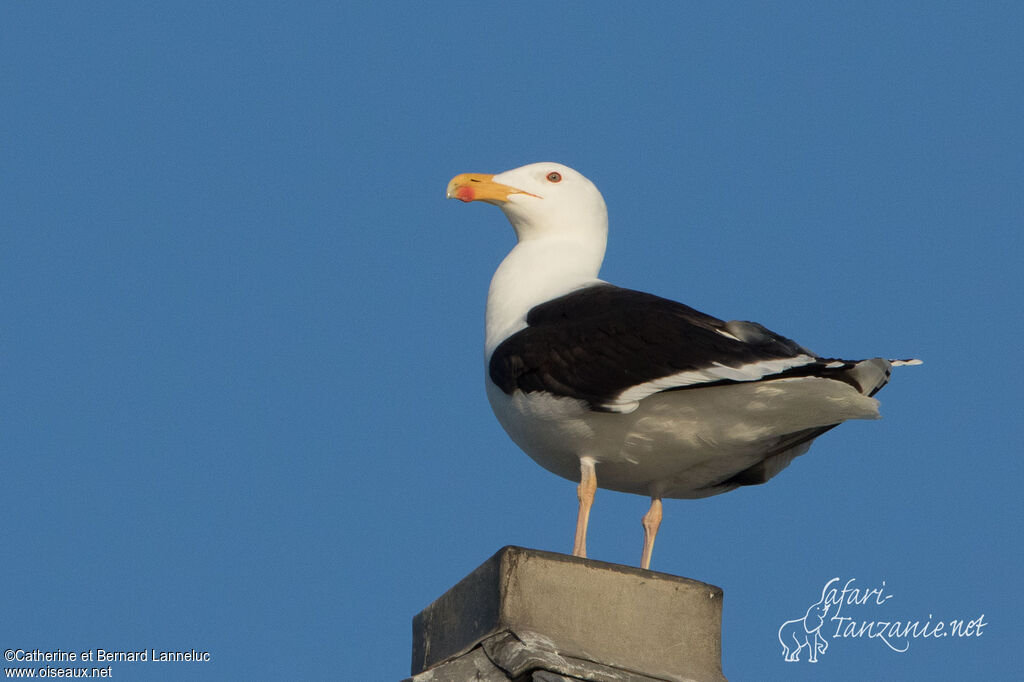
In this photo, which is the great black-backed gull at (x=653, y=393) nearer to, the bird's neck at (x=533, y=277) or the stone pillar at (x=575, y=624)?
the bird's neck at (x=533, y=277)

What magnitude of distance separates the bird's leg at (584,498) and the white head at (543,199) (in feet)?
6.78

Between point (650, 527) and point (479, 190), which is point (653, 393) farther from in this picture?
point (479, 190)

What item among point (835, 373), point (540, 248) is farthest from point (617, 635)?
point (540, 248)

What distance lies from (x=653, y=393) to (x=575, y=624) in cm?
123

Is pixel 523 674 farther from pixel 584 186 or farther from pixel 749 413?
pixel 584 186

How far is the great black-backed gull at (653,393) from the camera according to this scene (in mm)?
6703

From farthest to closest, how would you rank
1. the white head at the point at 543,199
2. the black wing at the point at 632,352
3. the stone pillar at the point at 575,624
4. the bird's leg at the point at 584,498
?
1. the white head at the point at 543,199
2. the bird's leg at the point at 584,498
3. the black wing at the point at 632,352
4. the stone pillar at the point at 575,624

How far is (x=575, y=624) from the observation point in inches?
249

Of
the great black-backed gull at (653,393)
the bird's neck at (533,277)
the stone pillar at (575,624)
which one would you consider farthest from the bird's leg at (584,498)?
the bird's neck at (533,277)

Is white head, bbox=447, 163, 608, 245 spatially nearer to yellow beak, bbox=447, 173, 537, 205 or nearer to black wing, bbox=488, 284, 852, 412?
yellow beak, bbox=447, 173, 537, 205

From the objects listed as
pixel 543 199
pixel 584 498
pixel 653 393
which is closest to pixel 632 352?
pixel 653 393

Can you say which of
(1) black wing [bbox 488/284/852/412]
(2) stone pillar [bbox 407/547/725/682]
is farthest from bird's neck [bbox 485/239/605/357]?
(2) stone pillar [bbox 407/547/725/682]

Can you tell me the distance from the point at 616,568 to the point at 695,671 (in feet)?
2.06

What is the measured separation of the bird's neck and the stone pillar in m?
1.71
